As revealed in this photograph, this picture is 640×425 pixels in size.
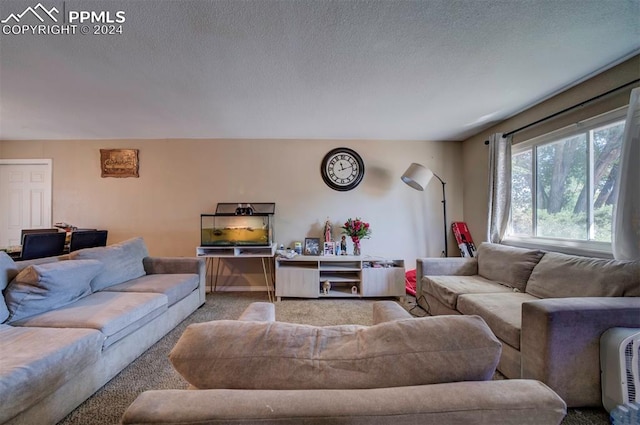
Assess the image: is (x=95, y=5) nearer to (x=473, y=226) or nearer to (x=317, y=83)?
(x=317, y=83)

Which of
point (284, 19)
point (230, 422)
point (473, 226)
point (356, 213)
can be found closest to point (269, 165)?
point (356, 213)

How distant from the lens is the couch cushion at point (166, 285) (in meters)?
2.23

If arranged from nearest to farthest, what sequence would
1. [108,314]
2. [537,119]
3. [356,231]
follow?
[108,314], [537,119], [356,231]

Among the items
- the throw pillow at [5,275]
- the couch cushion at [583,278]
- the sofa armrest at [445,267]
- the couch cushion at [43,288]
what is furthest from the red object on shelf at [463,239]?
the throw pillow at [5,275]

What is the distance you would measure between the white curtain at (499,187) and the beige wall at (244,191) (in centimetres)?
83

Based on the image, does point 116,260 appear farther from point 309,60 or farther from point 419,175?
point 419,175

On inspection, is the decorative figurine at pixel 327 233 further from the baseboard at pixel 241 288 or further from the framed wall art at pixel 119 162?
the framed wall art at pixel 119 162

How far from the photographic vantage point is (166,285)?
235 centimetres

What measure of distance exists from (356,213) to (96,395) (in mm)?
3131

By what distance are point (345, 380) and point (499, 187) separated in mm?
3075

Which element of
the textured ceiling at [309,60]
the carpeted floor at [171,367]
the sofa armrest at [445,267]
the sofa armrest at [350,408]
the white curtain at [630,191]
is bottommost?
the carpeted floor at [171,367]

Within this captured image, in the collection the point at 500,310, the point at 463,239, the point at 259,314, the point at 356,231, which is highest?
the point at 356,231


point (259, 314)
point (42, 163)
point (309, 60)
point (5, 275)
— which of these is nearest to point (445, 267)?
Result: point (259, 314)

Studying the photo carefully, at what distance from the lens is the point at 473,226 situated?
138 inches
